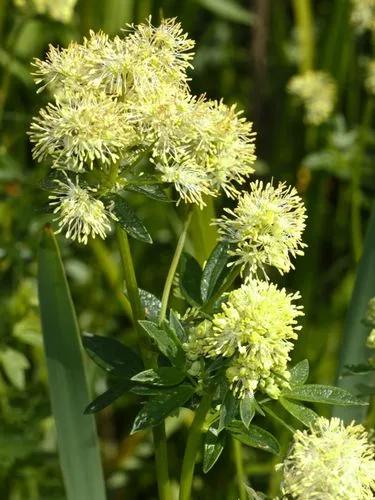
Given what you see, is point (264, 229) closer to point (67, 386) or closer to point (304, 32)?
point (67, 386)

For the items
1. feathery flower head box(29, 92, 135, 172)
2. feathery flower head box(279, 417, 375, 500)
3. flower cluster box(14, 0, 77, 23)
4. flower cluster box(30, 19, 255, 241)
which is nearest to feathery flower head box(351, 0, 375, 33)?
flower cluster box(14, 0, 77, 23)

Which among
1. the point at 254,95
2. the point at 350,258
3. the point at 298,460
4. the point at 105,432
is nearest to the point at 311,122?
the point at 254,95

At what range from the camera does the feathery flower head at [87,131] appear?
1258mm

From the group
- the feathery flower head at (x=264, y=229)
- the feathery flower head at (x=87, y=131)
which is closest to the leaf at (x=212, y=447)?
the feathery flower head at (x=264, y=229)

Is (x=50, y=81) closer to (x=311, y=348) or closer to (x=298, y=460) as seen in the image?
(x=298, y=460)

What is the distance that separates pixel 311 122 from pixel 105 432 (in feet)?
3.78

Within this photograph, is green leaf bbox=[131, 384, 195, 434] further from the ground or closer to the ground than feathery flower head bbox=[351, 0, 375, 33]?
closer to the ground

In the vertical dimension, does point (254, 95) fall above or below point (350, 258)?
above

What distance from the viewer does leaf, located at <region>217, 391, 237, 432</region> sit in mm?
1197

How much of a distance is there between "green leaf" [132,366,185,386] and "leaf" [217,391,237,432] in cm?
7

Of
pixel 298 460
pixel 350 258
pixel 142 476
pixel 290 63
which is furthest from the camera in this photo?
pixel 290 63

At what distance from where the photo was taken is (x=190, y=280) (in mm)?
1425

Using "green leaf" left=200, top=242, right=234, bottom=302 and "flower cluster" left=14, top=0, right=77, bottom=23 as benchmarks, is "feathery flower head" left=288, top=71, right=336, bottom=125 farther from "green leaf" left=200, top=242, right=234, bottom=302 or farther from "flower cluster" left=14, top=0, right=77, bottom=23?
"green leaf" left=200, top=242, right=234, bottom=302

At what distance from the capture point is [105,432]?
286 centimetres
